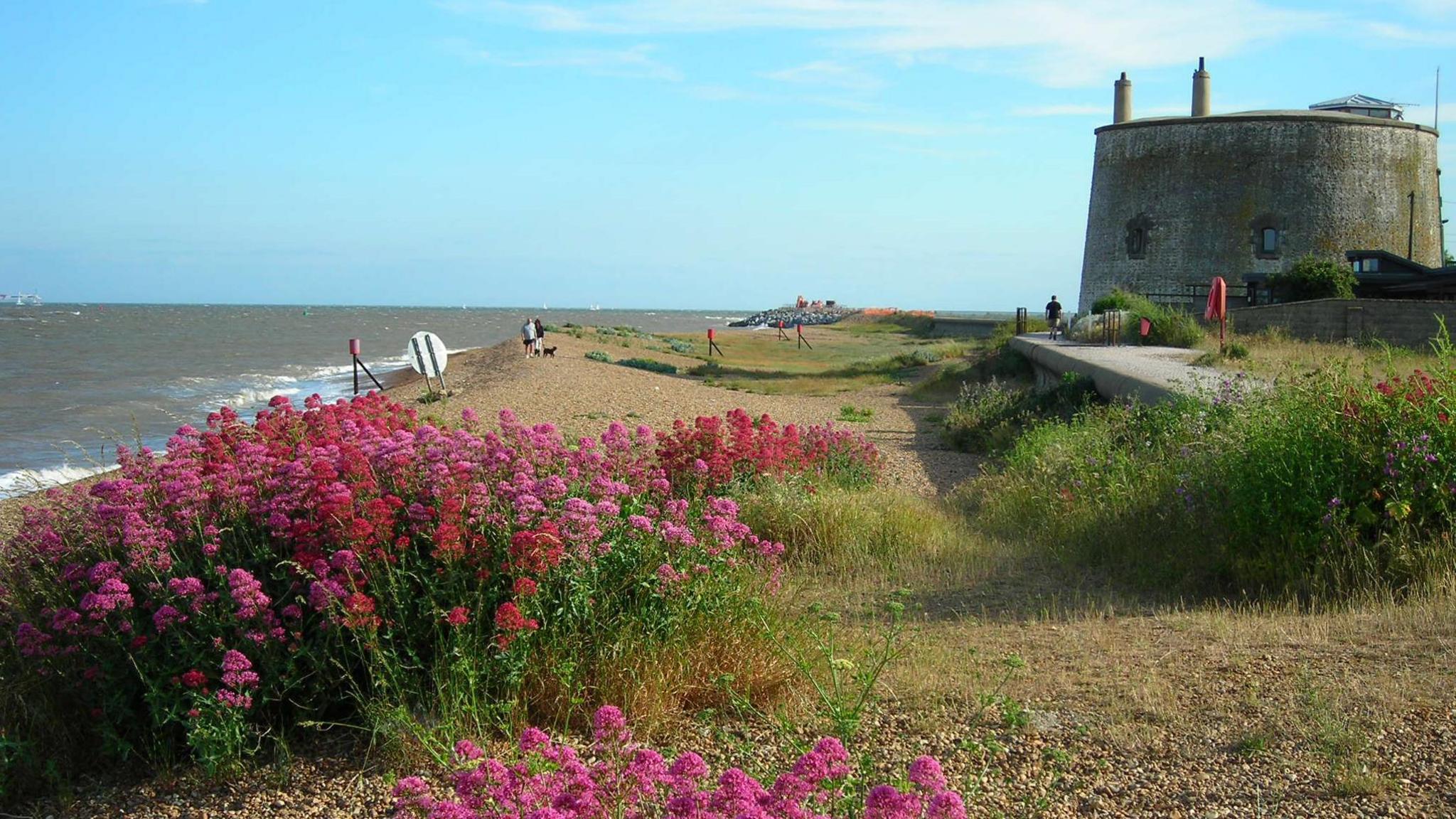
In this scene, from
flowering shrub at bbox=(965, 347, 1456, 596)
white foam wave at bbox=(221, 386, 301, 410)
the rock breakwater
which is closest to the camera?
flowering shrub at bbox=(965, 347, 1456, 596)

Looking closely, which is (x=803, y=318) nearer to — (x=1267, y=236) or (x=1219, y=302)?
(x=1267, y=236)

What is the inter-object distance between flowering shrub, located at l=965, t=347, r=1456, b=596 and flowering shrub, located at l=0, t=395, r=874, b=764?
353 centimetres

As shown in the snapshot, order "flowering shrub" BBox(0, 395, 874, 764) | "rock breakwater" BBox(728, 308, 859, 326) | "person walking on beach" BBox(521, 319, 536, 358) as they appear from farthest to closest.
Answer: "rock breakwater" BBox(728, 308, 859, 326), "person walking on beach" BBox(521, 319, 536, 358), "flowering shrub" BBox(0, 395, 874, 764)

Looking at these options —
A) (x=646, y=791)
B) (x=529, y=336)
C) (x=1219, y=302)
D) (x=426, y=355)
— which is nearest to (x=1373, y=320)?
(x=1219, y=302)

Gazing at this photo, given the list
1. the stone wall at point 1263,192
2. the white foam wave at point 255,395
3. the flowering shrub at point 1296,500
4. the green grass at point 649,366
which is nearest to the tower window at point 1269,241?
the stone wall at point 1263,192

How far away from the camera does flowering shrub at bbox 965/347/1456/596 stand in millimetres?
6566

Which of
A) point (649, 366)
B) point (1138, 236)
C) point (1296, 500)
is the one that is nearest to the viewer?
point (1296, 500)

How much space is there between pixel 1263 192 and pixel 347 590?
1535 inches

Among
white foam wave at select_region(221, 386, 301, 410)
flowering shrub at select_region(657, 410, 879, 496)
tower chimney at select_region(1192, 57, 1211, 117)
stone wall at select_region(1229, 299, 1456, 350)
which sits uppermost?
tower chimney at select_region(1192, 57, 1211, 117)

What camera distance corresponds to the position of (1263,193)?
38.0 m

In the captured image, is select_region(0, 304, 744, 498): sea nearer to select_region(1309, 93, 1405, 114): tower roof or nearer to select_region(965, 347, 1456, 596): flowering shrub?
select_region(965, 347, 1456, 596): flowering shrub

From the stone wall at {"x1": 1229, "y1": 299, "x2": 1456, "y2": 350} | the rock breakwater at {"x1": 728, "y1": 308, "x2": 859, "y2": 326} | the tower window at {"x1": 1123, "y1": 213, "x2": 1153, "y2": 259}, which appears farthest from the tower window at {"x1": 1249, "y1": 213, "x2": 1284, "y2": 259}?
the rock breakwater at {"x1": 728, "y1": 308, "x2": 859, "y2": 326}

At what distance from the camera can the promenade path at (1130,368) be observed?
1329 cm

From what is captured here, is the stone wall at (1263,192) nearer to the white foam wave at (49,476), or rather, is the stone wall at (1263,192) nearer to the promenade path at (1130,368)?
the promenade path at (1130,368)
